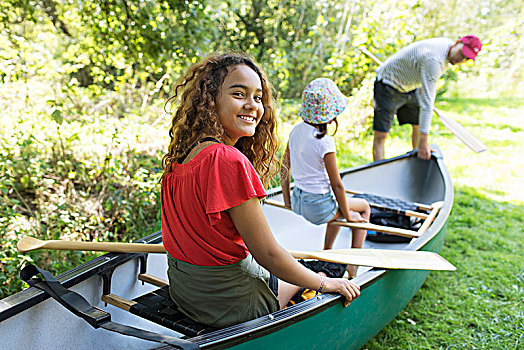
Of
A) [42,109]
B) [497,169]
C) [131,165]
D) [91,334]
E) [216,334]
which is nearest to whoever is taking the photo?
[216,334]

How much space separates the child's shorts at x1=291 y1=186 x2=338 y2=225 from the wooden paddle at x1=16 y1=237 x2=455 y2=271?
0.41m

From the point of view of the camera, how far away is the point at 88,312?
5.58 ft

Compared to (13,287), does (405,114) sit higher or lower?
higher

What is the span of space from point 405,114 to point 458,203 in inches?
49.4

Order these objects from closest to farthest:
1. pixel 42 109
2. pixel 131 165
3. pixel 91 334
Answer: pixel 91 334, pixel 131 165, pixel 42 109

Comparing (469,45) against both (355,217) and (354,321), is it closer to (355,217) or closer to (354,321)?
(355,217)

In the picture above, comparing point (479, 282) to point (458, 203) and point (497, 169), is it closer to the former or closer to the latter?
point (458, 203)

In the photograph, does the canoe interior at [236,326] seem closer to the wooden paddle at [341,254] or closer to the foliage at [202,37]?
the wooden paddle at [341,254]

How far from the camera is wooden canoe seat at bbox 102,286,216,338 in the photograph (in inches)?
69.9

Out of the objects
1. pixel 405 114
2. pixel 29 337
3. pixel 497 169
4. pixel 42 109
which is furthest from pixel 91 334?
pixel 497 169

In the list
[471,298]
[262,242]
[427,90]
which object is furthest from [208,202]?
[427,90]

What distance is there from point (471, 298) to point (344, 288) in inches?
68.3

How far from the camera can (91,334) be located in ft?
6.48

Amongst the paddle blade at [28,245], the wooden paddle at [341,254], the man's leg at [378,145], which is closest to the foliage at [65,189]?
the paddle blade at [28,245]
